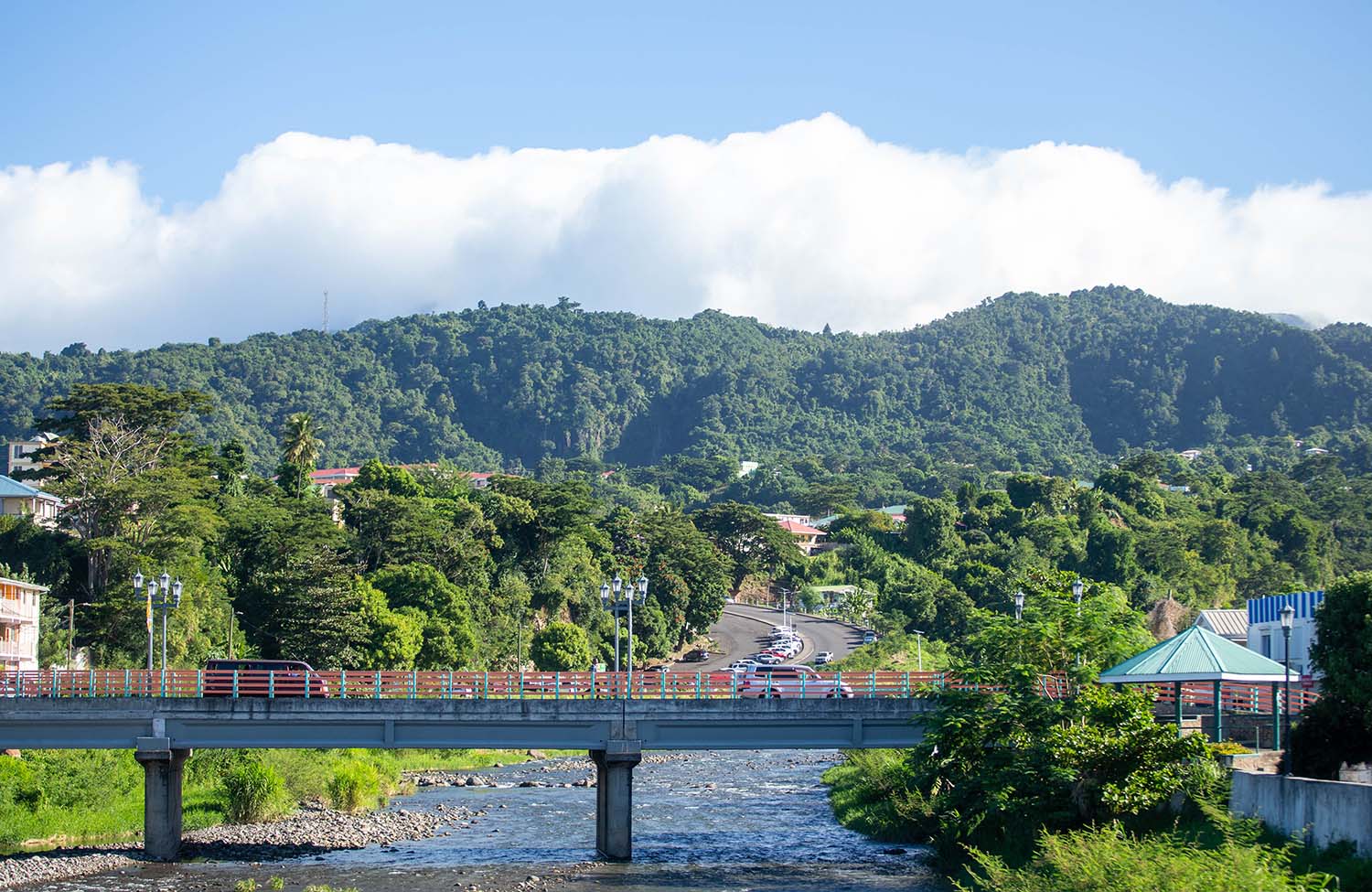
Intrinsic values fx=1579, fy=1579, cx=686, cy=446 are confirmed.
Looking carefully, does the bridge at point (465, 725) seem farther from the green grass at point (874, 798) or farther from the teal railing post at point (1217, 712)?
the teal railing post at point (1217, 712)

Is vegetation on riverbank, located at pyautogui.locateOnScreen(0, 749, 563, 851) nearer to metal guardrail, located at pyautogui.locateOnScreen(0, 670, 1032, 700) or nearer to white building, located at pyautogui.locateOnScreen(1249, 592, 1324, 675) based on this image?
metal guardrail, located at pyautogui.locateOnScreen(0, 670, 1032, 700)

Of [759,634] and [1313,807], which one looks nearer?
[1313,807]

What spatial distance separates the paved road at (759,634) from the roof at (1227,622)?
32.5 meters

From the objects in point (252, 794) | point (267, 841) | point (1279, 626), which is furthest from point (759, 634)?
point (267, 841)

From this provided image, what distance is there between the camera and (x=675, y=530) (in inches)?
5837

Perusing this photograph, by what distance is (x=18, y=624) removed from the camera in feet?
262

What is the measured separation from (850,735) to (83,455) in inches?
2449

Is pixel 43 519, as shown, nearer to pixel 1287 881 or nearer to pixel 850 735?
pixel 850 735

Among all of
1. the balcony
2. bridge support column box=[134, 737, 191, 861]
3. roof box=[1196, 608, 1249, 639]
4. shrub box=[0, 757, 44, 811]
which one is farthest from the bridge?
roof box=[1196, 608, 1249, 639]

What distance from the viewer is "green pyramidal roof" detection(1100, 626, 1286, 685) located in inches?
1742

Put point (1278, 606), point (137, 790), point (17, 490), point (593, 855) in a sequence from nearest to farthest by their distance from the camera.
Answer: point (593, 855)
point (137, 790)
point (1278, 606)
point (17, 490)

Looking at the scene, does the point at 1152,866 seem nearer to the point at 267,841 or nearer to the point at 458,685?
the point at 458,685

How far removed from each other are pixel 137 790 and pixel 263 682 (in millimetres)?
10142

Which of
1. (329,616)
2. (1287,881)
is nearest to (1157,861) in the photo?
(1287,881)
